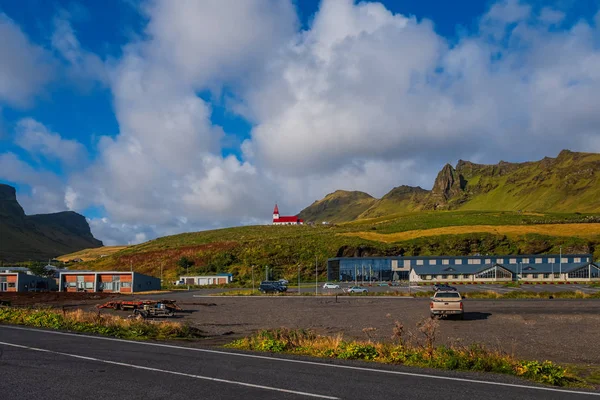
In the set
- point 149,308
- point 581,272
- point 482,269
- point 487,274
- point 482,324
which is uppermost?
point 482,324

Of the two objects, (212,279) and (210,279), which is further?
(210,279)

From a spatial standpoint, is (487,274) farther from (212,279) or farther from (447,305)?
(447,305)

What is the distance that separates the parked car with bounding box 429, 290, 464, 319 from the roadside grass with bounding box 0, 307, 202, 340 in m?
14.3

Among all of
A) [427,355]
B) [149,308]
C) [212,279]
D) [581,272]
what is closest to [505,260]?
[581,272]

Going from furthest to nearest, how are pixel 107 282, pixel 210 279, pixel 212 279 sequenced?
pixel 210 279 < pixel 212 279 < pixel 107 282

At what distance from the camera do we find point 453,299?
28.0 metres

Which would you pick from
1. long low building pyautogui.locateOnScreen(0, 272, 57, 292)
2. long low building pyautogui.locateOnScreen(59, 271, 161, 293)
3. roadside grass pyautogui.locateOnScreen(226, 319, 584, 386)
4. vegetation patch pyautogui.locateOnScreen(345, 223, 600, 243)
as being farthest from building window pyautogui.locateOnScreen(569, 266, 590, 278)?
long low building pyautogui.locateOnScreen(0, 272, 57, 292)

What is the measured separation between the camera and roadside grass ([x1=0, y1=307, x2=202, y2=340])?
19609mm

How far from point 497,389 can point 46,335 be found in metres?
17.2

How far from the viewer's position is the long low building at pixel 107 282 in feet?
253

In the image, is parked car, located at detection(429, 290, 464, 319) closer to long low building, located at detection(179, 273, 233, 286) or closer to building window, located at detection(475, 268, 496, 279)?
building window, located at detection(475, 268, 496, 279)

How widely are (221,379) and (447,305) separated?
20244 millimetres

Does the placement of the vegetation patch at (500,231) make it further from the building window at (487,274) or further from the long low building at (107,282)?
the long low building at (107,282)

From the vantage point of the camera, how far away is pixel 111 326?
68.3 ft
